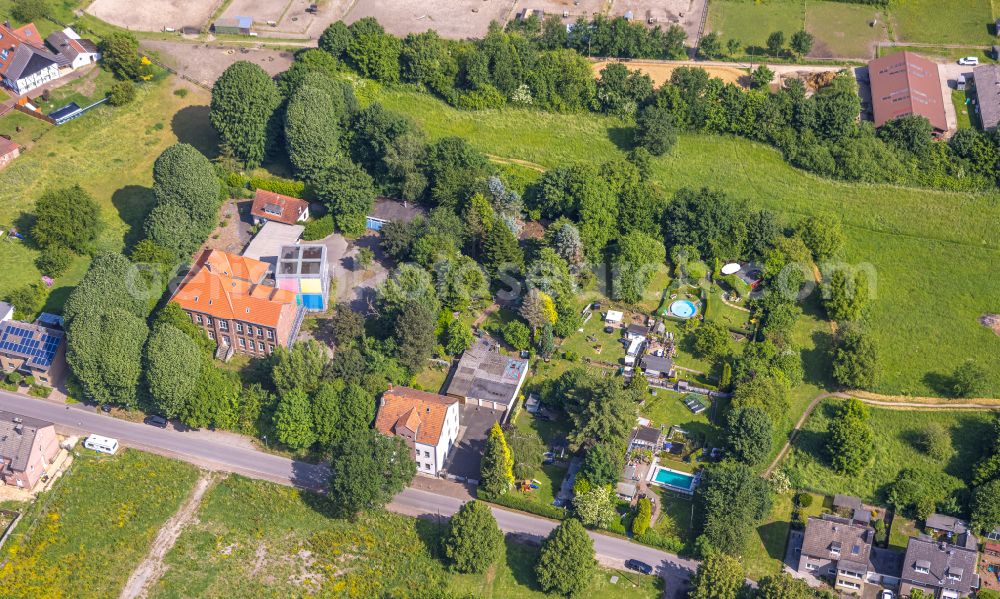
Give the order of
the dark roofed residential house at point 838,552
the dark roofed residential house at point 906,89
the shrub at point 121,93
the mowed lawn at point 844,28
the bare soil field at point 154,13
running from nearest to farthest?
the dark roofed residential house at point 838,552, the dark roofed residential house at point 906,89, the shrub at point 121,93, the mowed lawn at point 844,28, the bare soil field at point 154,13

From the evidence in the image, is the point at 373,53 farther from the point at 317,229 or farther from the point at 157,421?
the point at 157,421

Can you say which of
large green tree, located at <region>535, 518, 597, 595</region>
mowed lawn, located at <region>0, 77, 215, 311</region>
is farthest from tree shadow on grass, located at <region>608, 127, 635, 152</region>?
large green tree, located at <region>535, 518, 597, 595</region>

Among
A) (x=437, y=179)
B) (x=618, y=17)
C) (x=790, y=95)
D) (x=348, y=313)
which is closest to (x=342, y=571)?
(x=348, y=313)

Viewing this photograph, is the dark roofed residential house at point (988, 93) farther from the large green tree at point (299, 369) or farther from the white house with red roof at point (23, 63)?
the white house with red roof at point (23, 63)

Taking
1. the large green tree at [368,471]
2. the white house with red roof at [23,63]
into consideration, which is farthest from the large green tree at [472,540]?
the white house with red roof at [23,63]

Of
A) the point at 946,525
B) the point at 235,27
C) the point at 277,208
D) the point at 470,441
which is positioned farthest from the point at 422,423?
the point at 235,27

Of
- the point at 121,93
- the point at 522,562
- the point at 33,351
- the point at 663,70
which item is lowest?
the point at 522,562

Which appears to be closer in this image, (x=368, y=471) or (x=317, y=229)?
(x=368, y=471)
